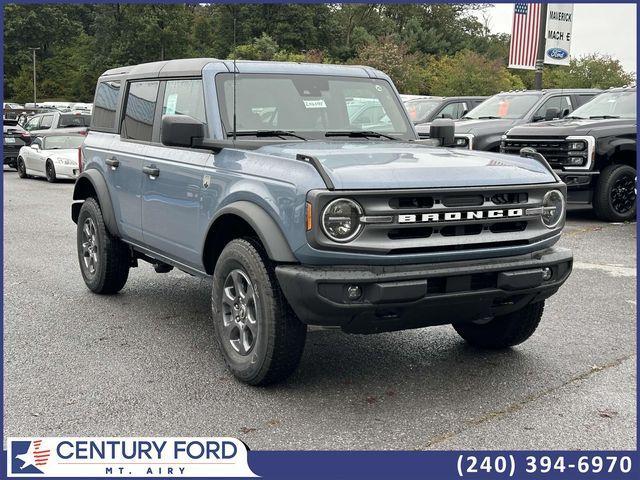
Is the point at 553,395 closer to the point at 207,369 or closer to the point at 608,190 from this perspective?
the point at 207,369

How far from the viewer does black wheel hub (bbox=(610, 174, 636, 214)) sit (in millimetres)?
11906

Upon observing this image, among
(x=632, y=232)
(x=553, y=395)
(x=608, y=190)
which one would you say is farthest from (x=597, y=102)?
(x=553, y=395)

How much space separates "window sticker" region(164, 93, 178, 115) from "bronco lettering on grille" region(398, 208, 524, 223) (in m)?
2.47

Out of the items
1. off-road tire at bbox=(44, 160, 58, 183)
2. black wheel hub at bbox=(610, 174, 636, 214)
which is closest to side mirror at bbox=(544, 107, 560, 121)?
black wheel hub at bbox=(610, 174, 636, 214)

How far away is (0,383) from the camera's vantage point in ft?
15.8

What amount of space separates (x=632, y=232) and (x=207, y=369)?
309 inches

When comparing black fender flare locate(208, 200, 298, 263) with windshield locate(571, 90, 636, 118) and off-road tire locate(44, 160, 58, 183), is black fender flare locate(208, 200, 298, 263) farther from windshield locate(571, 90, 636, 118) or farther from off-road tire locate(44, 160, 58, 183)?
off-road tire locate(44, 160, 58, 183)

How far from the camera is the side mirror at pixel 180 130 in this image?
5027 mm

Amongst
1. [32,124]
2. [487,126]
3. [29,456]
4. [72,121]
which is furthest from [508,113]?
[32,124]

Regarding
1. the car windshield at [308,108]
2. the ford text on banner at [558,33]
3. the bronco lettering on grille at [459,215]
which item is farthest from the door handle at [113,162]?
the ford text on banner at [558,33]

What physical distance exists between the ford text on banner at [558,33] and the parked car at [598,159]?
29.4 ft

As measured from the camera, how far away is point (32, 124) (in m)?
24.0

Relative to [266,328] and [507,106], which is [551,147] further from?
[266,328]

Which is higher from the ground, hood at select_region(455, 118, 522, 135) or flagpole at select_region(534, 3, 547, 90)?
flagpole at select_region(534, 3, 547, 90)
